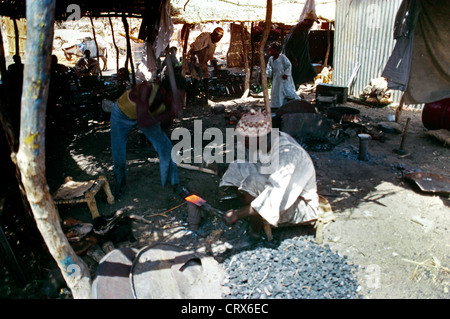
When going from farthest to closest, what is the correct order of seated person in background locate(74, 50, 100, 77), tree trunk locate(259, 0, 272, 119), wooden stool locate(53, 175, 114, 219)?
1. seated person in background locate(74, 50, 100, 77)
2. tree trunk locate(259, 0, 272, 119)
3. wooden stool locate(53, 175, 114, 219)

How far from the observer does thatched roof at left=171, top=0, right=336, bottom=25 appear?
28.9 ft

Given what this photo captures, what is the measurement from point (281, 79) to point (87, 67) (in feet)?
35.5

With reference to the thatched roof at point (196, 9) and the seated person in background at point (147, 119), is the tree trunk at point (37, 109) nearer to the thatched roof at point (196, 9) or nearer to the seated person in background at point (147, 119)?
the seated person in background at point (147, 119)

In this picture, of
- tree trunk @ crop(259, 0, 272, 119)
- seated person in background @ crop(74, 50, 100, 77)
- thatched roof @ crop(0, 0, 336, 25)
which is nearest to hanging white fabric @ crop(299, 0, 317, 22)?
thatched roof @ crop(0, 0, 336, 25)

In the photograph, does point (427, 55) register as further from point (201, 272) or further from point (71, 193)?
point (71, 193)

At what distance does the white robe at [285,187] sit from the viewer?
121 inches

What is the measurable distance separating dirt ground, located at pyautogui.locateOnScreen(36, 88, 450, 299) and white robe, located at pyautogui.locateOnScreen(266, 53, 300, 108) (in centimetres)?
265

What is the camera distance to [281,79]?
8945 mm

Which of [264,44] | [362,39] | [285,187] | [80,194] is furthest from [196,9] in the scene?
[285,187]

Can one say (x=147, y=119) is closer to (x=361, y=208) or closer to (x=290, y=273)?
(x=290, y=273)

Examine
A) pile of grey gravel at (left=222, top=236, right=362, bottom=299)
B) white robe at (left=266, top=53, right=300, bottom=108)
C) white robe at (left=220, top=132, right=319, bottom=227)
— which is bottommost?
pile of grey gravel at (left=222, top=236, right=362, bottom=299)

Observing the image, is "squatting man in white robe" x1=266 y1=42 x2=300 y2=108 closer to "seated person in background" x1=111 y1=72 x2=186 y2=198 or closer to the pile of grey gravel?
"seated person in background" x1=111 y1=72 x2=186 y2=198
